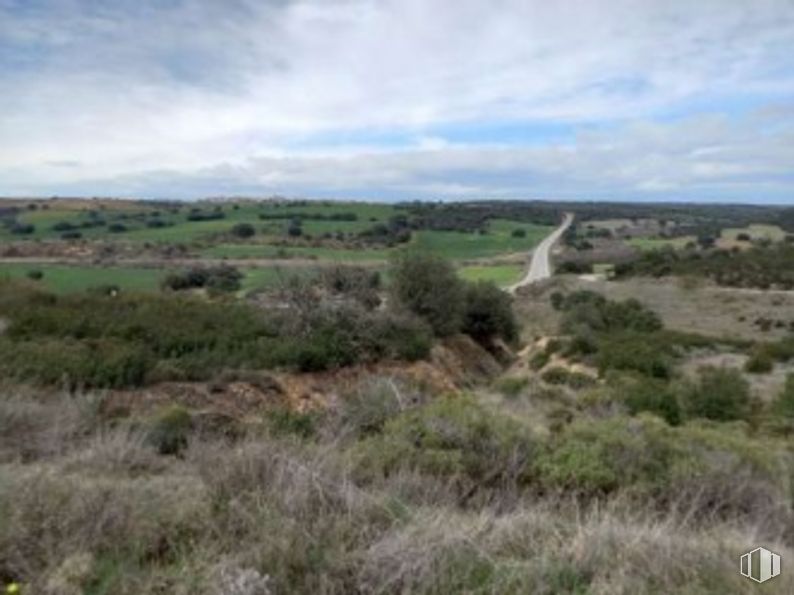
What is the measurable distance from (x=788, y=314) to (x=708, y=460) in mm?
56016

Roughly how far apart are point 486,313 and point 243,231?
59027 mm

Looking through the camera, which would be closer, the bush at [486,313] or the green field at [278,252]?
the bush at [486,313]

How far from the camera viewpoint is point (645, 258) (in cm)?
8706

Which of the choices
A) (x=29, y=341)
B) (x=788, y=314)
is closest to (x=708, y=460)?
(x=29, y=341)

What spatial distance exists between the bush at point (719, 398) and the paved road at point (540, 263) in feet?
136

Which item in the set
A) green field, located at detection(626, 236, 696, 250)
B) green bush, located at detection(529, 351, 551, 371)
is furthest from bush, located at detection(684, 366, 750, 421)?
green field, located at detection(626, 236, 696, 250)

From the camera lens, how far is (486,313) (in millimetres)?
39469

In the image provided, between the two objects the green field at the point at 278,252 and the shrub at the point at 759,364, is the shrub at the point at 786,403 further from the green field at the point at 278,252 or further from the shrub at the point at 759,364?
the green field at the point at 278,252

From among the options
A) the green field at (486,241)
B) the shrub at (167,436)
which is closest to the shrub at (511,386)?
the shrub at (167,436)

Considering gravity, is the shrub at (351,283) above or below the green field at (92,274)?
above

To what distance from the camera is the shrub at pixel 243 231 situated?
3671 inches

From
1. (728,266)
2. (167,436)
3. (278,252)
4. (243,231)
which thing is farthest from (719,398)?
(243,231)

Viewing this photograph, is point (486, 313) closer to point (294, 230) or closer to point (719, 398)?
point (719, 398)

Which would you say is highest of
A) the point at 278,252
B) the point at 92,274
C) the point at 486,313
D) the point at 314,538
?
the point at 314,538
